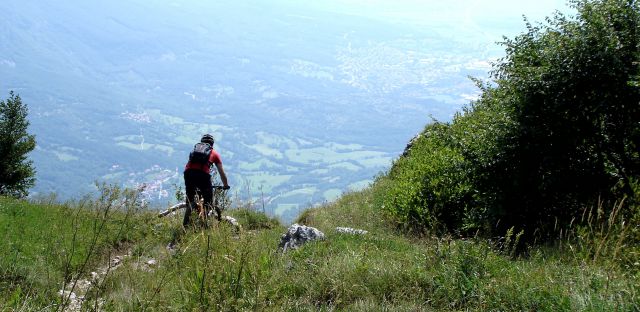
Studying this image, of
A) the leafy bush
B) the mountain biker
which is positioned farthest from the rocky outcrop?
the mountain biker

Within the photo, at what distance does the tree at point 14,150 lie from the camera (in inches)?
1005

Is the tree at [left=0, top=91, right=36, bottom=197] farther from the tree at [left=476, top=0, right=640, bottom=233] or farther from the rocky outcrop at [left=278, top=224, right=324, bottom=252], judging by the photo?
the tree at [left=476, top=0, right=640, bottom=233]

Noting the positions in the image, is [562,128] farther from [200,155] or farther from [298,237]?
[200,155]

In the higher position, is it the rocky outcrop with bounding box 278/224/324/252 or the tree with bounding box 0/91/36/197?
the tree with bounding box 0/91/36/197

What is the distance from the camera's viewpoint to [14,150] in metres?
26.0

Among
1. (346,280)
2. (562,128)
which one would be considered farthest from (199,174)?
(562,128)

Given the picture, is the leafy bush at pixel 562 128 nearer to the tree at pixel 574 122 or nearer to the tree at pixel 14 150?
the tree at pixel 574 122

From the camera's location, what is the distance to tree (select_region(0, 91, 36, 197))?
83.8ft

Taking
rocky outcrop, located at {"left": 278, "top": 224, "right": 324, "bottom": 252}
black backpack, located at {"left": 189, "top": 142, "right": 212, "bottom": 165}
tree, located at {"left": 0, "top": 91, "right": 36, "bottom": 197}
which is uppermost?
tree, located at {"left": 0, "top": 91, "right": 36, "bottom": 197}

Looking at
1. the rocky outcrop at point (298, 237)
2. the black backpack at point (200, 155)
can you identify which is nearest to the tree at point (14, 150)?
the black backpack at point (200, 155)

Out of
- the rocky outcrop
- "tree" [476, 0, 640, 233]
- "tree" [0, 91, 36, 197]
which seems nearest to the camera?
the rocky outcrop

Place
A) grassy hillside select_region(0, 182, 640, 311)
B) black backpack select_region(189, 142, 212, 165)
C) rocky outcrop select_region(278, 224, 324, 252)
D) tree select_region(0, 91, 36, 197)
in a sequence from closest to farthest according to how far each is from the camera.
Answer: grassy hillside select_region(0, 182, 640, 311) < rocky outcrop select_region(278, 224, 324, 252) < black backpack select_region(189, 142, 212, 165) < tree select_region(0, 91, 36, 197)

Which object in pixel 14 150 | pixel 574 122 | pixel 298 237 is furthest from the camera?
pixel 14 150

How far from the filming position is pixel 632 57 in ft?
30.8
